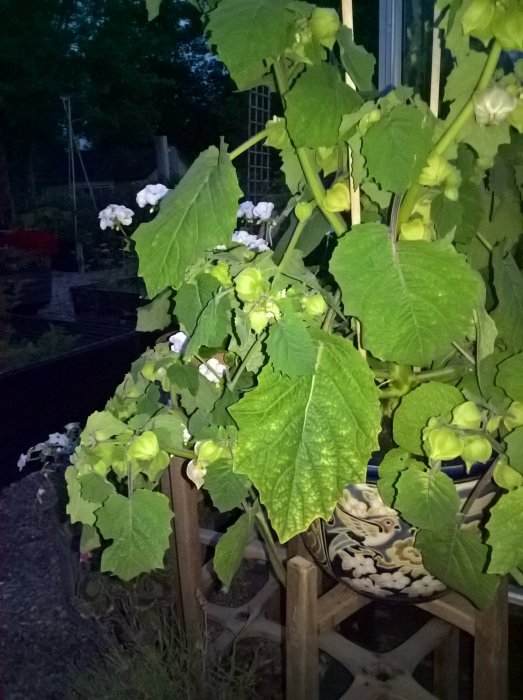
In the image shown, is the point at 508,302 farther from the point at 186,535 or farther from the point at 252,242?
the point at 186,535

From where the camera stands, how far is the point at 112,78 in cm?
217

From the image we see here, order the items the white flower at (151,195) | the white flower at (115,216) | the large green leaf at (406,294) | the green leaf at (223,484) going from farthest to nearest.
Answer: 1. the white flower at (115,216)
2. the white flower at (151,195)
3. the green leaf at (223,484)
4. the large green leaf at (406,294)

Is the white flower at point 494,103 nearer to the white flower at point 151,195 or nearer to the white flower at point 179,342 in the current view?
the white flower at point 179,342

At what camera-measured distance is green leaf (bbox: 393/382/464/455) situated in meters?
0.43

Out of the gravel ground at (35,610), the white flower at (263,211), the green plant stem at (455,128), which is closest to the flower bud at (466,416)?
the green plant stem at (455,128)

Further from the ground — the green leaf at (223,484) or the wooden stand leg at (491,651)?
the green leaf at (223,484)

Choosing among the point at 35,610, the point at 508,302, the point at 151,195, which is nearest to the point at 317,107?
the point at 508,302

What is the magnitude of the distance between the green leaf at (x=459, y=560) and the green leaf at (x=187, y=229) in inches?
9.0

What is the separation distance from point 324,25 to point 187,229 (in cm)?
15

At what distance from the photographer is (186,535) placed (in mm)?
709

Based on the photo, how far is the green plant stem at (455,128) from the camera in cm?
39

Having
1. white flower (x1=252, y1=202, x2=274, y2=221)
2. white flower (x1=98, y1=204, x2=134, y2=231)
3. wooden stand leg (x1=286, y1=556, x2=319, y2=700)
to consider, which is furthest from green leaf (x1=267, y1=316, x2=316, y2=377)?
white flower (x1=98, y1=204, x2=134, y2=231)

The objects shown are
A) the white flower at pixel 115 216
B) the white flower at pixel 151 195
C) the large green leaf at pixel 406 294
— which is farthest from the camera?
the white flower at pixel 115 216

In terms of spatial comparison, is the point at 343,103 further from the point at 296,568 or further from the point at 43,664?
the point at 43,664
